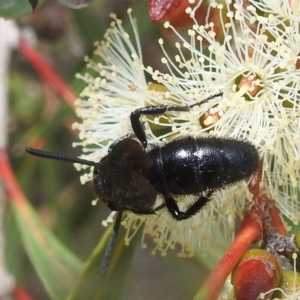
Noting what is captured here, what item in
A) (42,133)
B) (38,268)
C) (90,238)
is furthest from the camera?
(90,238)

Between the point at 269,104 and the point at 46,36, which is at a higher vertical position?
the point at 46,36

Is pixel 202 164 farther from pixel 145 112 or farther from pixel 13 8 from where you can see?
pixel 13 8

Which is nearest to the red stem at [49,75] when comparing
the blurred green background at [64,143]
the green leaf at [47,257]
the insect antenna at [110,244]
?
the blurred green background at [64,143]

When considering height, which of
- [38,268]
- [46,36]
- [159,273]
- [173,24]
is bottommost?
[159,273]

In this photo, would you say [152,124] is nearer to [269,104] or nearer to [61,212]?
[269,104]

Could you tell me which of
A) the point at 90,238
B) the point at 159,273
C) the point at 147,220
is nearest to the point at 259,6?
the point at 147,220

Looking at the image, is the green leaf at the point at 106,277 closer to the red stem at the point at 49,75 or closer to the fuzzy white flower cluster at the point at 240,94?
the fuzzy white flower cluster at the point at 240,94

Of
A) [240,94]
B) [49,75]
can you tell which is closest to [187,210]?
[240,94]
